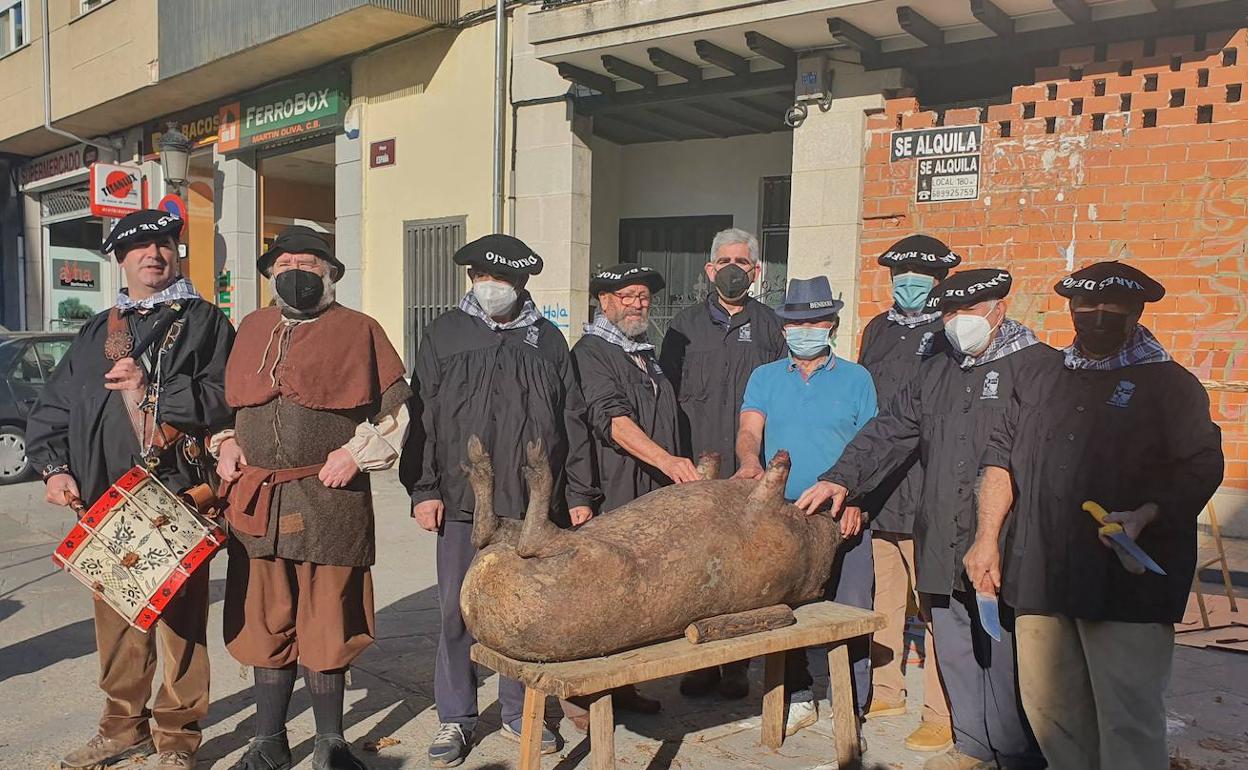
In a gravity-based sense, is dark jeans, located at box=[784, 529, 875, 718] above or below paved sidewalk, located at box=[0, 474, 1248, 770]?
above

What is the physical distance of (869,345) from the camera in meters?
4.58

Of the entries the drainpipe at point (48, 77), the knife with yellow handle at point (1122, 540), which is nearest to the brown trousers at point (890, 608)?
the knife with yellow handle at point (1122, 540)

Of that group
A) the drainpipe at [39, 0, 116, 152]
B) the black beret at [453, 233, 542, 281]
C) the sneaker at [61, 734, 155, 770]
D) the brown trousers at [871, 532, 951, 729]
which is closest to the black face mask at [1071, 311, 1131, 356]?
the brown trousers at [871, 532, 951, 729]

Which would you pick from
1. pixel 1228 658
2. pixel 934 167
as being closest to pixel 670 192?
pixel 934 167

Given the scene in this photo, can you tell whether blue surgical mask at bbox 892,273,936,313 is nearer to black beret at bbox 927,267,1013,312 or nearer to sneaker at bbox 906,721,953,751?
black beret at bbox 927,267,1013,312

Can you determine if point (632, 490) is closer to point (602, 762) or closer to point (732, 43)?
point (602, 762)

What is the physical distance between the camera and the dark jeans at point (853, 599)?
156 inches

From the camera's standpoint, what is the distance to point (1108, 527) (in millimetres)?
2787

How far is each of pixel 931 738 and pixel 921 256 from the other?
2.07 meters

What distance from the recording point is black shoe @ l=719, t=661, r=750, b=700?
4379 mm

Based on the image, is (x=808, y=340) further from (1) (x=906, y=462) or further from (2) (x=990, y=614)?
(2) (x=990, y=614)

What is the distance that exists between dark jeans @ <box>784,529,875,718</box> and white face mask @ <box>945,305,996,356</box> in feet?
3.06

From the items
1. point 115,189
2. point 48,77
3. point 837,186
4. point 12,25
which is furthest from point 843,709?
point 12,25

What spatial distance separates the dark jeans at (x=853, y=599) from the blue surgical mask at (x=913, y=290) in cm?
107
